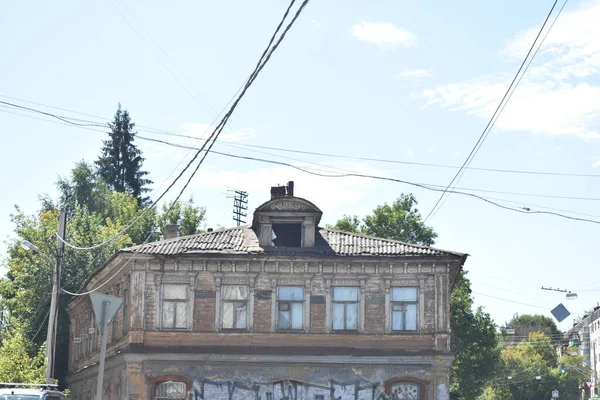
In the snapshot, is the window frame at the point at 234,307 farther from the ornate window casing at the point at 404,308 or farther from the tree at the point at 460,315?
the tree at the point at 460,315

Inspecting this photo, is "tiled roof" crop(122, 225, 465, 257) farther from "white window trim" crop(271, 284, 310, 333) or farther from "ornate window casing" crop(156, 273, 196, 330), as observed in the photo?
"white window trim" crop(271, 284, 310, 333)

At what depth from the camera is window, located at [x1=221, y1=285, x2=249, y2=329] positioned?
35.2 meters

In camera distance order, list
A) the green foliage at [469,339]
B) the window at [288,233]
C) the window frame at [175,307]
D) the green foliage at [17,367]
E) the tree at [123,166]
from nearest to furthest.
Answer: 1. the window frame at [175,307]
2. the window at [288,233]
3. the green foliage at [17,367]
4. the green foliage at [469,339]
5. the tree at [123,166]

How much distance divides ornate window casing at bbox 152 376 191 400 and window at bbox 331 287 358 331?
5838 mm

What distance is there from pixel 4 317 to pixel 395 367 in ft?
127

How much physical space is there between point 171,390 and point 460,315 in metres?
27.9

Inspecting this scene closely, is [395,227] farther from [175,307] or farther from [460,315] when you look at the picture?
[175,307]

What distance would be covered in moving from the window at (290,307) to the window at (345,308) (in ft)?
4.00

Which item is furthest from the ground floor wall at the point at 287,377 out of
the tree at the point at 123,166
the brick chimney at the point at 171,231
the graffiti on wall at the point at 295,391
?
the tree at the point at 123,166

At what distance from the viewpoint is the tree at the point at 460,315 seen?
58.6m

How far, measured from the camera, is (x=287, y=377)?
1362 inches

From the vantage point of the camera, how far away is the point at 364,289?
35406 mm

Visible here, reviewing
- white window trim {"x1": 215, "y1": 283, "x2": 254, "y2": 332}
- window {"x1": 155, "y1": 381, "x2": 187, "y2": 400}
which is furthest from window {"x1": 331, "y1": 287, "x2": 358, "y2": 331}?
window {"x1": 155, "y1": 381, "x2": 187, "y2": 400}

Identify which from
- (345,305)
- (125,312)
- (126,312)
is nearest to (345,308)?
(345,305)
